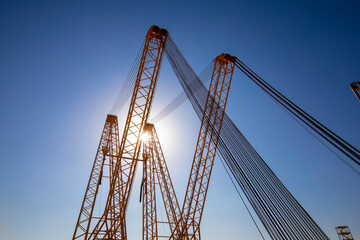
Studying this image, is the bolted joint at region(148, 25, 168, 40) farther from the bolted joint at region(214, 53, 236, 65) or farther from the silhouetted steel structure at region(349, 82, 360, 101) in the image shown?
the silhouetted steel structure at region(349, 82, 360, 101)

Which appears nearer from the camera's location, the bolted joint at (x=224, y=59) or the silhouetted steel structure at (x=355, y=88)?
the silhouetted steel structure at (x=355, y=88)

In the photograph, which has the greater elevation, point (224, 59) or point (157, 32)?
point (157, 32)

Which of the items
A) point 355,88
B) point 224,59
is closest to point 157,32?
point 224,59

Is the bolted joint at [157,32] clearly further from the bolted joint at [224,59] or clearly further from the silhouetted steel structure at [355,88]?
the silhouetted steel structure at [355,88]

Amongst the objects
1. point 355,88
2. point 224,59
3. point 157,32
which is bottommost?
point 355,88

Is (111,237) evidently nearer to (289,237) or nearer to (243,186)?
(243,186)

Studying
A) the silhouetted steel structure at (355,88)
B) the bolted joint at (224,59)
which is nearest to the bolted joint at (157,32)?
the bolted joint at (224,59)

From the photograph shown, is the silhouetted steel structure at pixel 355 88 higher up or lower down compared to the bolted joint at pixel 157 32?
lower down

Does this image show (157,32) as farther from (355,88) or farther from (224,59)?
(355,88)

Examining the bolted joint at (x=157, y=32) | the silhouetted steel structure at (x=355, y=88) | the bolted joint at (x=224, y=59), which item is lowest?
the silhouetted steel structure at (x=355, y=88)

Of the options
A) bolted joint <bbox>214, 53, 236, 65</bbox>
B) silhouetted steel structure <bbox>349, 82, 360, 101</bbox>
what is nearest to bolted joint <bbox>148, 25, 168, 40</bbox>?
bolted joint <bbox>214, 53, 236, 65</bbox>

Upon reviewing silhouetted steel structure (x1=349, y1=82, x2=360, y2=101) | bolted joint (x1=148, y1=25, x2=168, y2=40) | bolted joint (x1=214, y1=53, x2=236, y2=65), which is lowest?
silhouetted steel structure (x1=349, y1=82, x2=360, y2=101)

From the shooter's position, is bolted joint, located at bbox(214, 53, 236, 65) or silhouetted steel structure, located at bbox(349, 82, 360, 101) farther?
bolted joint, located at bbox(214, 53, 236, 65)

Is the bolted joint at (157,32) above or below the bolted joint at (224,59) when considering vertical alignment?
above
